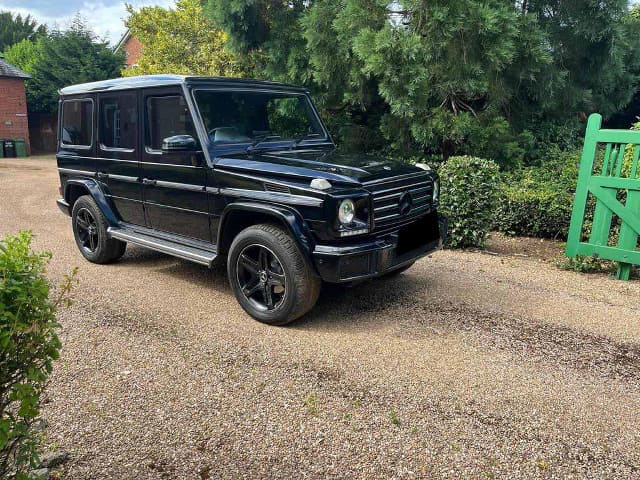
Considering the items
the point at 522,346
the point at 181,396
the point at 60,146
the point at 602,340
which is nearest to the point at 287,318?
the point at 181,396

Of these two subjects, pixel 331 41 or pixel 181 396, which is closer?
pixel 181 396

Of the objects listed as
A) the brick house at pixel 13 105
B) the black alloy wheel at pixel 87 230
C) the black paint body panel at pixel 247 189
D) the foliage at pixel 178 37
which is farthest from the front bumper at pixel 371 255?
the brick house at pixel 13 105

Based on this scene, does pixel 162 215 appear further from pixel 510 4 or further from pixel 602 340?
pixel 510 4

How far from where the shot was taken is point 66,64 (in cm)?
2602

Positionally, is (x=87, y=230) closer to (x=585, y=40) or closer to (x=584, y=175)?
(x=584, y=175)

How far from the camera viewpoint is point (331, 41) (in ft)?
28.7

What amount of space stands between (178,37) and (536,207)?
11.3 meters

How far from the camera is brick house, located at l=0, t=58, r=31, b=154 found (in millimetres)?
25875

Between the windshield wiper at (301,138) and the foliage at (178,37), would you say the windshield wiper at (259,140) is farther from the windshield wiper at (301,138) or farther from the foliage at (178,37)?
the foliage at (178,37)

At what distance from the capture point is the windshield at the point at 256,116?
4852 mm

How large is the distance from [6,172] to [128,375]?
17.6 metres

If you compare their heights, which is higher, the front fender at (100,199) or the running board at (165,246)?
the front fender at (100,199)

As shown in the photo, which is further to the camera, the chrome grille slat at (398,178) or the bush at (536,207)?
the bush at (536,207)

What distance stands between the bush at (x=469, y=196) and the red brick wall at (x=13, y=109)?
86.0ft
